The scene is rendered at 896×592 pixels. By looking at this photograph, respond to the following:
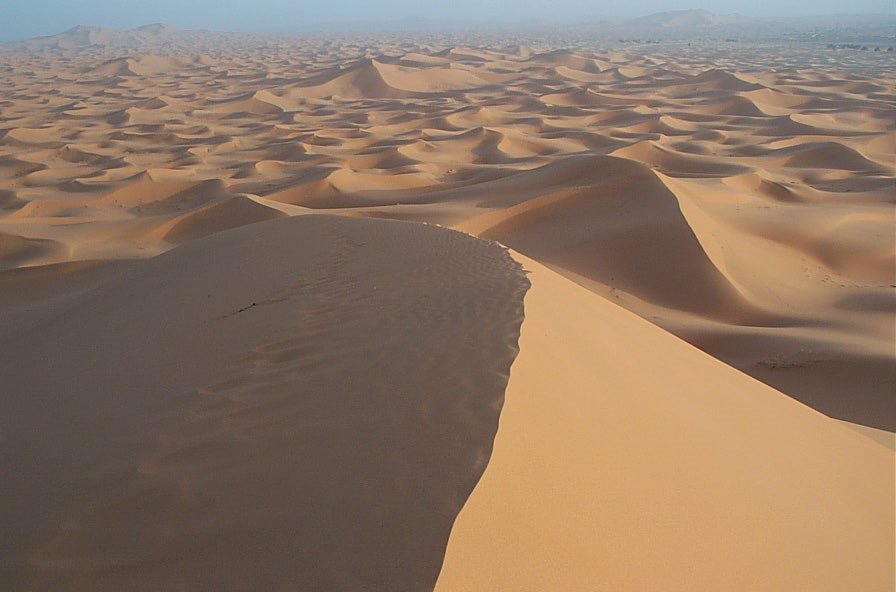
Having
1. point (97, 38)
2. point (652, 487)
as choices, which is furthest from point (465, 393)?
point (97, 38)

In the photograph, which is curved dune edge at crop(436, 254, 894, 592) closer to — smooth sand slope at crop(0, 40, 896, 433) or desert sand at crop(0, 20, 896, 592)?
desert sand at crop(0, 20, 896, 592)

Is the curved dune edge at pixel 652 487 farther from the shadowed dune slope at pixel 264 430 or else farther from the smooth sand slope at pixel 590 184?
the smooth sand slope at pixel 590 184

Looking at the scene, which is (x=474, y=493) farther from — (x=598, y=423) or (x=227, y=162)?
(x=227, y=162)

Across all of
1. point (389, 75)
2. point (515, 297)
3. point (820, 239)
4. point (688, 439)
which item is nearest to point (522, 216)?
point (820, 239)

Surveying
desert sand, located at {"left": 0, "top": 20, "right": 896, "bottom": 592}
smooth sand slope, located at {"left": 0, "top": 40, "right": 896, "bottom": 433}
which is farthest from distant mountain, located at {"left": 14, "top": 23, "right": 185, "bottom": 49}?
desert sand, located at {"left": 0, "top": 20, "right": 896, "bottom": 592}

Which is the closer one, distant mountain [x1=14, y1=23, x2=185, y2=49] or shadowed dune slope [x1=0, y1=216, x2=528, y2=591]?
shadowed dune slope [x1=0, y1=216, x2=528, y2=591]

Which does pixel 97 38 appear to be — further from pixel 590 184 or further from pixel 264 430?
pixel 264 430
